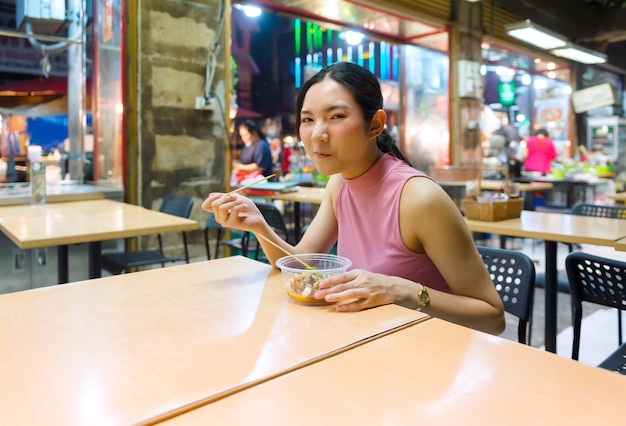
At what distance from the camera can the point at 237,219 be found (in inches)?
64.6

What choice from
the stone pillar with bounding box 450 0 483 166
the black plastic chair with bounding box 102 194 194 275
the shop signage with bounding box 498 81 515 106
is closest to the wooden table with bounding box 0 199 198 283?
the black plastic chair with bounding box 102 194 194 275

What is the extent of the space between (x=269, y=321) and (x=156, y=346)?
0.86 feet

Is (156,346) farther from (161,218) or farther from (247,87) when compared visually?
(247,87)

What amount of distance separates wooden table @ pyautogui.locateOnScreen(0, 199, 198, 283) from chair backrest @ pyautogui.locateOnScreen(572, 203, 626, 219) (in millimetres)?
2835

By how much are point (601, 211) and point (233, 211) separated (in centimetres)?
319

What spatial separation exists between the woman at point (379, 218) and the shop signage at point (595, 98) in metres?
10.1

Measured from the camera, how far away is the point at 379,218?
5.10ft

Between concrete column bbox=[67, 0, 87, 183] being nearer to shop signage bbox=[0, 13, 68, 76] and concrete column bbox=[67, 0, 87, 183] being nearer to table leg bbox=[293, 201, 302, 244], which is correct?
table leg bbox=[293, 201, 302, 244]

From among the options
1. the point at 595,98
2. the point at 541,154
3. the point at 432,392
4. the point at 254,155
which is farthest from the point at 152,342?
the point at 595,98

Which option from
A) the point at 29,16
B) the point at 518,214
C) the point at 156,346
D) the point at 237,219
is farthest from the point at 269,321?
the point at 29,16

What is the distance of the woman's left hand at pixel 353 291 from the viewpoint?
125 cm

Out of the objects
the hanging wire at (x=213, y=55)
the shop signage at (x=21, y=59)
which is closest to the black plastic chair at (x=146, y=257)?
the hanging wire at (x=213, y=55)

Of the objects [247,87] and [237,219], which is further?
[247,87]

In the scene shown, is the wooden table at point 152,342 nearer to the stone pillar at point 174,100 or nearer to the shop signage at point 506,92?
the stone pillar at point 174,100
